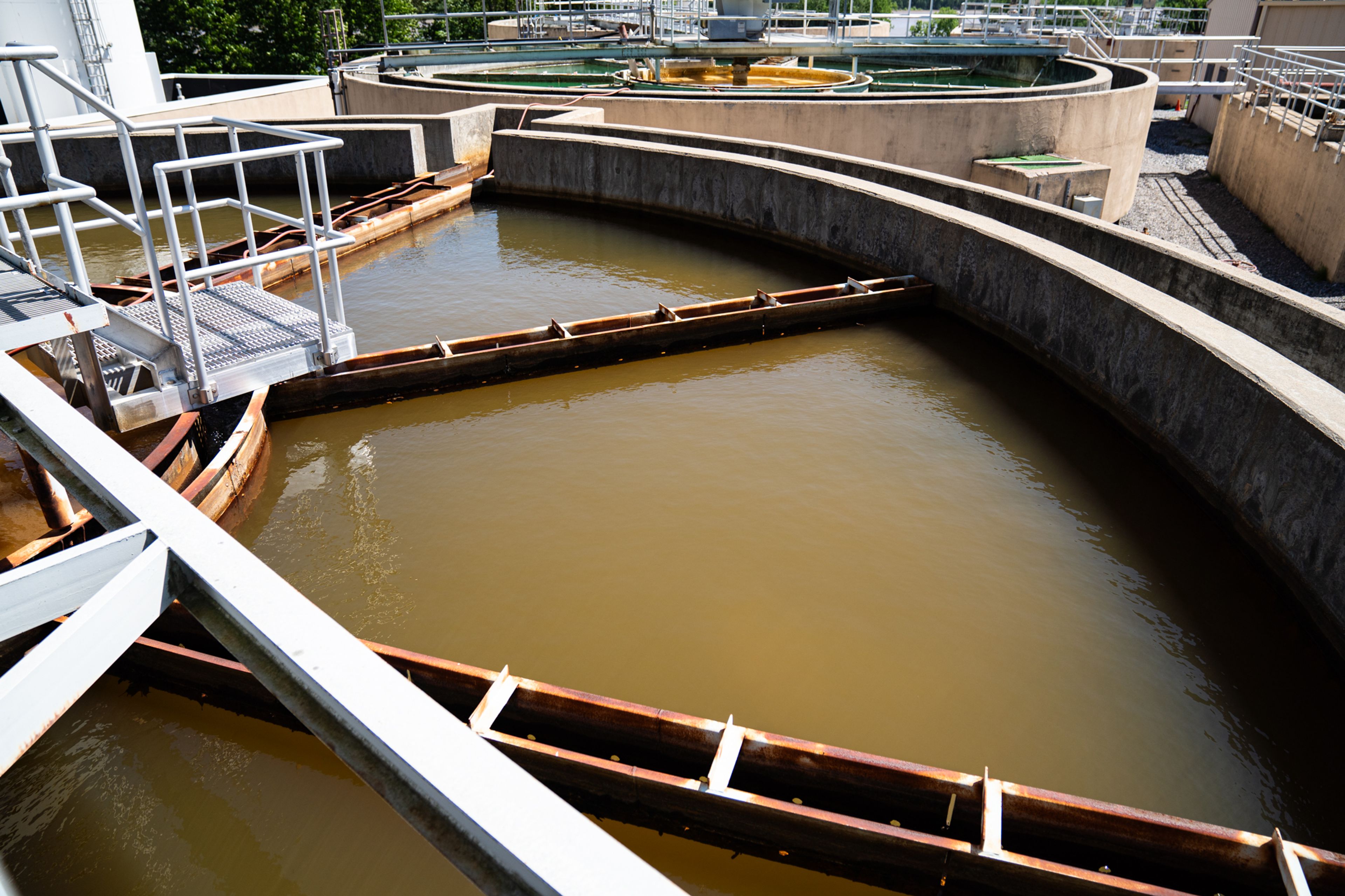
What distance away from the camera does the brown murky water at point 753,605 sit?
13.8ft

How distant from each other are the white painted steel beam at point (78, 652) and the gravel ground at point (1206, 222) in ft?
52.7

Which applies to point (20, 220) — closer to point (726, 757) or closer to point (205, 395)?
point (205, 395)

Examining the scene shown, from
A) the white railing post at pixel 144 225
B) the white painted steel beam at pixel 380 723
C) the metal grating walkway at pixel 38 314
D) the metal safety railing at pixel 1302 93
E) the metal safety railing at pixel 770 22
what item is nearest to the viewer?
the white painted steel beam at pixel 380 723

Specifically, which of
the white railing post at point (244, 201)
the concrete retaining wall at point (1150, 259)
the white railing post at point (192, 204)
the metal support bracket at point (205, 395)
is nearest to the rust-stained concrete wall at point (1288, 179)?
→ the concrete retaining wall at point (1150, 259)

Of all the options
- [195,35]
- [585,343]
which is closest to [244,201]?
[585,343]

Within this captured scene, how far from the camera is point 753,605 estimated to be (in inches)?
217

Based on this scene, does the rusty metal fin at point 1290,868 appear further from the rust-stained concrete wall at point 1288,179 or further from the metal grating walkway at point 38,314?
the rust-stained concrete wall at point 1288,179

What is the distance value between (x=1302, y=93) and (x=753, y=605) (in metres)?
23.4

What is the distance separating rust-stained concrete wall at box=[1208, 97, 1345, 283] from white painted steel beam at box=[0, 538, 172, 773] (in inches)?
753

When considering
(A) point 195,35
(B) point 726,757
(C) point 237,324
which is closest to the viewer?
(B) point 726,757

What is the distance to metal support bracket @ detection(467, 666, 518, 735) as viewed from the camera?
Answer: 4195 millimetres

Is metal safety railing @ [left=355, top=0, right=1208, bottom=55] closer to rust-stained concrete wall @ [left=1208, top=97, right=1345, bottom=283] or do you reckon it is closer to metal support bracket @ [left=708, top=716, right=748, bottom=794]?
rust-stained concrete wall @ [left=1208, top=97, right=1345, bottom=283]

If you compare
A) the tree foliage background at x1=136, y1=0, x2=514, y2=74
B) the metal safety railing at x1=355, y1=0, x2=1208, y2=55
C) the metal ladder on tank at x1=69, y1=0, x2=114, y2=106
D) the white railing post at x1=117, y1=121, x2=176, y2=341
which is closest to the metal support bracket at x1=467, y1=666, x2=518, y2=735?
the white railing post at x1=117, y1=121, x2=176, y2=341

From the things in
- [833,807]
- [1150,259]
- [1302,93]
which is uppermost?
[1302,93]
